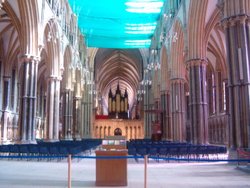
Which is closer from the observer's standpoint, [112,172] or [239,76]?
[112,172]

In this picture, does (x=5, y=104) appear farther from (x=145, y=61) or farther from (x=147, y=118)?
(x=145, y=61)

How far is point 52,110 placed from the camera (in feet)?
85.6

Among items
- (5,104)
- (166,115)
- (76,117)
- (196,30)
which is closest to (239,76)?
(196,30)

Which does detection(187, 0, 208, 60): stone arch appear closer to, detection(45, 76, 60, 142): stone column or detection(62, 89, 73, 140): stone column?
detection(45, 76, 60, 142): stone column

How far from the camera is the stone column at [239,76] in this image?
13109mm

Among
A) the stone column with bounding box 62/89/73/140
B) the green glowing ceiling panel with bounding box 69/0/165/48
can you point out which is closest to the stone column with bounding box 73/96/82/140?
the stone column with bounding box 62/89/73/140

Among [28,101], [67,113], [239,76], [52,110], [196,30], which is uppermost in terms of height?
[196,30]

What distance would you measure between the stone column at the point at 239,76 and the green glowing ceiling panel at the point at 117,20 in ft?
55.0

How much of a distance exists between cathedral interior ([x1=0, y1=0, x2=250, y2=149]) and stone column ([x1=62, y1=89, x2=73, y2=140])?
110mm

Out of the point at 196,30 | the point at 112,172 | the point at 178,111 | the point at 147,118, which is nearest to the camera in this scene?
the point at 112,172

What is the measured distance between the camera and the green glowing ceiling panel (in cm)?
3042

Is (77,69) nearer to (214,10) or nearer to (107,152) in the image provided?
(214,10)

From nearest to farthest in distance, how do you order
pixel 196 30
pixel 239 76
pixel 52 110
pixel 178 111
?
1. pixel 239 76
2. pixel 196 30
3. pixel 52 110
4. pixel 178 111

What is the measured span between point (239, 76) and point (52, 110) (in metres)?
17.2
